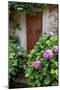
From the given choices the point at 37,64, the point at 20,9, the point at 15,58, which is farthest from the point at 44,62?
the point at 20,9

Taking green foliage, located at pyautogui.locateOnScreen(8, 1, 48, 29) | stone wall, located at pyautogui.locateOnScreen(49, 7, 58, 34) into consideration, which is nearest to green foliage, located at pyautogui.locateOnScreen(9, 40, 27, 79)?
green foliage, located at pyautogui.locateOnScreen(8, 1, 48, 29)

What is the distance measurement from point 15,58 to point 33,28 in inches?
9.9

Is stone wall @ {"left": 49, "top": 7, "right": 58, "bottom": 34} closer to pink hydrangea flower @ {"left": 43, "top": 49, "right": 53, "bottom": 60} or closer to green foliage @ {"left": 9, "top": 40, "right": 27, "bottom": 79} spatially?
pink hydrangea flower @ {"left": 43, "top": 49, "right": 53, "bottom": 60}

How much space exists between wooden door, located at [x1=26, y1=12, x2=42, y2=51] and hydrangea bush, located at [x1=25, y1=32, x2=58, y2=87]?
0.11 ft

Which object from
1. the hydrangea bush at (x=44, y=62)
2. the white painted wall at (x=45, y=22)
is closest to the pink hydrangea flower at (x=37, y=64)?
the hydrangea bush at (x=44, y=62)

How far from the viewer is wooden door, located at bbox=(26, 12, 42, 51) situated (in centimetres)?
169

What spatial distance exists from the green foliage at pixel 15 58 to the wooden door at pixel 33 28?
7cm

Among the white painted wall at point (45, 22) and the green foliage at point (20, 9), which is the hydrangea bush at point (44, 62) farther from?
the green foliage at point (20, 9)

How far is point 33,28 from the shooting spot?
67.2 inches

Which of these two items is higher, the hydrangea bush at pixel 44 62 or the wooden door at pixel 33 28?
the wooden door at pixel 33 28

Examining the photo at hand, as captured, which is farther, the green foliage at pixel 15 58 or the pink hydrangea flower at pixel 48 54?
the pink hydrangea flower at pixel 48 54

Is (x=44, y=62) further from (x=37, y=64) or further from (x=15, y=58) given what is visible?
(x=15, y=58)

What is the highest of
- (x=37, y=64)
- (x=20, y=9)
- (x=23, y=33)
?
(x=20, y=9)

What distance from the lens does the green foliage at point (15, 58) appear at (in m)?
1.64
